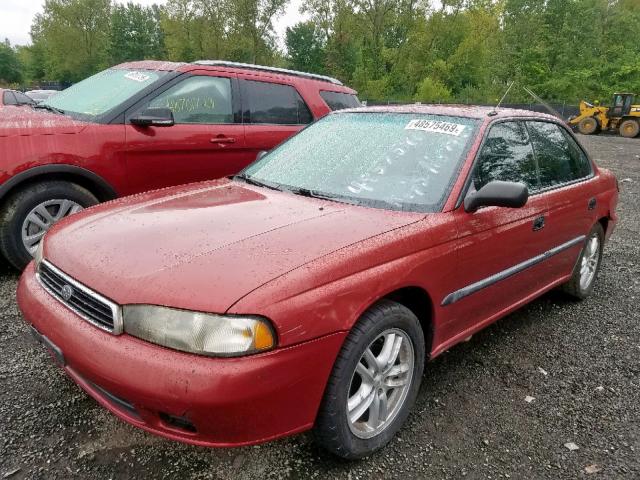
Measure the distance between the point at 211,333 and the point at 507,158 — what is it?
2.16 meters

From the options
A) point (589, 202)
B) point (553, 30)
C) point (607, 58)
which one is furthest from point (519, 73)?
point (589, 202)

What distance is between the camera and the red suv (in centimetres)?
374

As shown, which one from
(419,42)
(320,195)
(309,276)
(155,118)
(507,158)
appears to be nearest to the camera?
(309,276)

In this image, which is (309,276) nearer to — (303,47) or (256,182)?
(256,182)

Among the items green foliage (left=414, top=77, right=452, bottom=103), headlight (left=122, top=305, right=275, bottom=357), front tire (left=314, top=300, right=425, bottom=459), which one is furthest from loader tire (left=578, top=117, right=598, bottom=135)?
headlight (left=122, top=305, right=275, bottom=357)

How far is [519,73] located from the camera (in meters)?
37.5

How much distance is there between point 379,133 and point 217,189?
1.03 meters

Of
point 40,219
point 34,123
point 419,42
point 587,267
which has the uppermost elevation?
point 419,42

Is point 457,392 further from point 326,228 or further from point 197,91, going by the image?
point 197,91

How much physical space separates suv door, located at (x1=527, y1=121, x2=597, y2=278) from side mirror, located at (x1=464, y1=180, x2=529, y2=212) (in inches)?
35.0

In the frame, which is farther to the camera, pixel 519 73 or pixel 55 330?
pixel 519 73

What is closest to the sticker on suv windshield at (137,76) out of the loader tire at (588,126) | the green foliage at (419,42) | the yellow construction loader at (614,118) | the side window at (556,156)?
the side window at (556,156)

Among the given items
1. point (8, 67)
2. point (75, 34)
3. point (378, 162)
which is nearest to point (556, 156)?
point (378, 162)

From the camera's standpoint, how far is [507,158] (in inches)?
117
